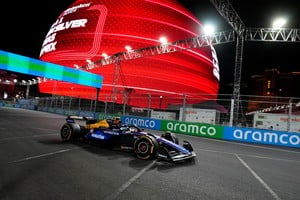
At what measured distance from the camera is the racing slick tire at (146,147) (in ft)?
17.6

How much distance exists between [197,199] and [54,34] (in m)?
59.4

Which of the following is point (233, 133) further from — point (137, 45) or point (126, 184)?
point (137, 45)

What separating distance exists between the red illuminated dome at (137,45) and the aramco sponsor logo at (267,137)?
30.9 m

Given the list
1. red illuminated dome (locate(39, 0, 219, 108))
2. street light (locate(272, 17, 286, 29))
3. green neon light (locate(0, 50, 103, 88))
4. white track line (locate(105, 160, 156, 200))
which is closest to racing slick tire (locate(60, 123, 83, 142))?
white track line (locate(105, 160, 156, 200))

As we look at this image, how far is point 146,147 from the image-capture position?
5488mm

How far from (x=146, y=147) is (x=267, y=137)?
8.45 m

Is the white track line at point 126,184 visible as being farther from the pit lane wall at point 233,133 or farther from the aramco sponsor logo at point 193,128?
the aramco sponsor logo at point 193,128

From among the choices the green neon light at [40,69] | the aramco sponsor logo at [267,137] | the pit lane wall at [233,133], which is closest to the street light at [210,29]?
the pit lane wall at [233,133]

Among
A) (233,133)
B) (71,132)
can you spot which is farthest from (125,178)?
(233,133)

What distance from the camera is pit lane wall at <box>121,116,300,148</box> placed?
10.9 m

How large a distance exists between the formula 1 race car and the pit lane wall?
22.1 feet

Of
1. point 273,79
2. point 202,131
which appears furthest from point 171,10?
point 273,79

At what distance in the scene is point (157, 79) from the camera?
43.9m

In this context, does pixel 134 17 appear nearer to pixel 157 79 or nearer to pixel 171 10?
pixel 171 10
